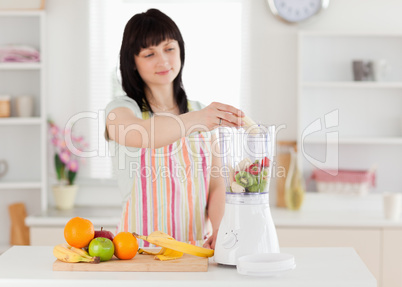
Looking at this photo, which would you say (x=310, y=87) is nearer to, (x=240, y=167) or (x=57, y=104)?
(x=57, y=104)

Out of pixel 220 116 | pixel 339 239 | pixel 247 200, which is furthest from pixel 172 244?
pixel 339 239

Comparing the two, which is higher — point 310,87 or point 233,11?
point 233,11

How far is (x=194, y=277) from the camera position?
160 cm

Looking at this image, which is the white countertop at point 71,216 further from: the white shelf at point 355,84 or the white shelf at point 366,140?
the white shelf at point 355,84

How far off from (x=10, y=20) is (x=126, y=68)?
1.94 metres

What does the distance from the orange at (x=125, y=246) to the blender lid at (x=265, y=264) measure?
313 mm

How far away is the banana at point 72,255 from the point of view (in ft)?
5.47

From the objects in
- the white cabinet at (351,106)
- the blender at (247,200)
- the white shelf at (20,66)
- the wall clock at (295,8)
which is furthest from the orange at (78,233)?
the wall clock at (295,8)

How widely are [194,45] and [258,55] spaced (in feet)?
1.34

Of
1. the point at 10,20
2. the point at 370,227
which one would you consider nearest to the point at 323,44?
the point at 370,227

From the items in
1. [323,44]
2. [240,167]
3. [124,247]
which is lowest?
[124,247]

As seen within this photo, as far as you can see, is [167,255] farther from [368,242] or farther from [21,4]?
[21,4]

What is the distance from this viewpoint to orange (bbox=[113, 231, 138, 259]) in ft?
5.54

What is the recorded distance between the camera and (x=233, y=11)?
3.70m
